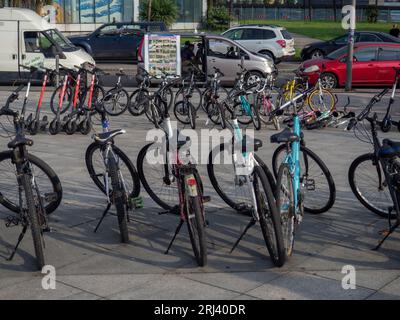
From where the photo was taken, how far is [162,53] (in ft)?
62.0

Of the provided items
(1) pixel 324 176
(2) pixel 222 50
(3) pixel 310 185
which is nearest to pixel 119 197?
(3) pixel 310 185

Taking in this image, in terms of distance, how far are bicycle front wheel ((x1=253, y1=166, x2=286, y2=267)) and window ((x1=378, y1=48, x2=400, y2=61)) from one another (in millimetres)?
15432

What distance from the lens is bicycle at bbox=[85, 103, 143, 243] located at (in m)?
6.22

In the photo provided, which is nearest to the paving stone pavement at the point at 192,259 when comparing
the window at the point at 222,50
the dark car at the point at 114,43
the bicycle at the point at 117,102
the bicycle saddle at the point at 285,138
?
the bicycle saddle at the point at 285,138

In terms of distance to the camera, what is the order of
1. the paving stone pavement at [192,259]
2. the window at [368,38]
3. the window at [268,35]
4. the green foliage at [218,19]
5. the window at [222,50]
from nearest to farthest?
1. the paving stone pavement at [192,259]
2. the window at [222,50]
3. the window at [368,38]
4. the window at [268,35]
5. the green foliage at [218,19]

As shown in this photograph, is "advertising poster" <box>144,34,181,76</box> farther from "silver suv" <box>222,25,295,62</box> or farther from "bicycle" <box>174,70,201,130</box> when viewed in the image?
"silver suv" <box>222,25,295,62</box>

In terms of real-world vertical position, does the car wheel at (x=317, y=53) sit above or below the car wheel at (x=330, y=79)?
above

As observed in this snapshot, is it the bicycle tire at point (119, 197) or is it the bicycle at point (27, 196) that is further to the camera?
the bicycle tire at point (119, 197)

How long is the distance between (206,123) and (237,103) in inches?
31.5

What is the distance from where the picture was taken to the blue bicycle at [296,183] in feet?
19.4

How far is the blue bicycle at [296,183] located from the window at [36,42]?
1470 centimetres

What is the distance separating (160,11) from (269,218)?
35.7 meters

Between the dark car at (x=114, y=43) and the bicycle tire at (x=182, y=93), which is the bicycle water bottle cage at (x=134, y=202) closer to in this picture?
the bicycle tire at (x=182, y=93)
